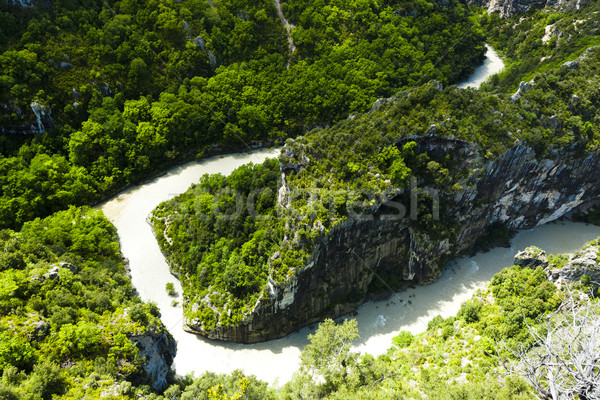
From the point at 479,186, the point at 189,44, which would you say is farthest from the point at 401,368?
the point at 189,44

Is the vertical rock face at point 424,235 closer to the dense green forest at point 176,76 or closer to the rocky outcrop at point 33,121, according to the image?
the dense green forest at point 176,76

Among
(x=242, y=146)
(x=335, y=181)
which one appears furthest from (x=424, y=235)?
(x=242, y=146)

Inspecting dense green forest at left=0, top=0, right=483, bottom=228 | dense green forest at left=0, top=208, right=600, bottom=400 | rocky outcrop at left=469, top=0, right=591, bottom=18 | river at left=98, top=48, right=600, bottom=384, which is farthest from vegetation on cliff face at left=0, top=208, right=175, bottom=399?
rocky outcrop at left=469, top=0, right=591, bottom=18

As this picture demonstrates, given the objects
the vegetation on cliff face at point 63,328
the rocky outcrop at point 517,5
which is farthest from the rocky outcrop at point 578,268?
the rocky outcrop at point 517,5

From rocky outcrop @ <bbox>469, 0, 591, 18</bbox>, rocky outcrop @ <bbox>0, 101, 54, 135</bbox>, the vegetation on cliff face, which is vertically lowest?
the vegetation on cliff face

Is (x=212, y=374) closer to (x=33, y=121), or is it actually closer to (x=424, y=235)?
(x=424, y=235)

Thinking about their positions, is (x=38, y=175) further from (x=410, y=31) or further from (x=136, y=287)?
(x=410, y=31)

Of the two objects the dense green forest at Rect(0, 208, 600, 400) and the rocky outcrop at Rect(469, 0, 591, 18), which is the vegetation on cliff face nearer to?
the dense green forest at Rect(0, 208, 600, 400)
